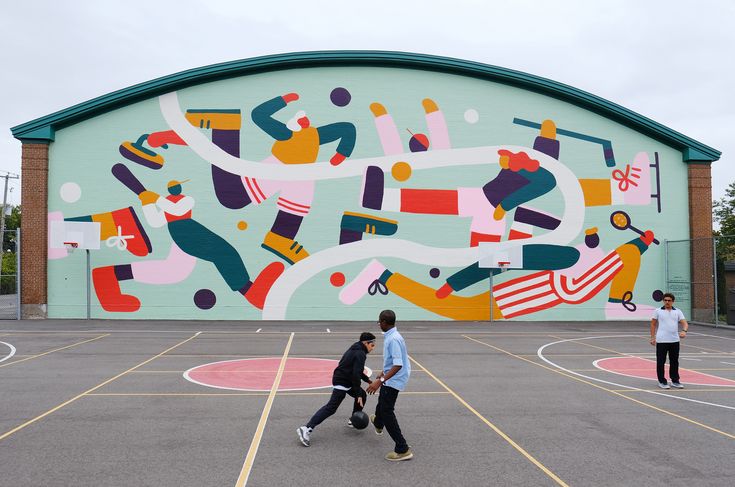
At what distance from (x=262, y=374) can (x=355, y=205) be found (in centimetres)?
1741

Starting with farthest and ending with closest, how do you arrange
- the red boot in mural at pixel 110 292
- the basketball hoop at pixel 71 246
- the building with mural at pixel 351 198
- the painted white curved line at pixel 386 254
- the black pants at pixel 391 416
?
the painted white curved line at pixel 386 254 < the building with mural at pixel 351 198 < the red boot in mural at pixel 110 292 < the basketball hoop at pixel 71 246 < the black pants at pixel 391 416

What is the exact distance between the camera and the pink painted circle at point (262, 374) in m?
12.7

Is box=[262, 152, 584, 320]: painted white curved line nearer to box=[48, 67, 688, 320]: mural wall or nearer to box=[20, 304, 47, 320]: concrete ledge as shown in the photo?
box=[48, 67, 688, 320]: mural wall

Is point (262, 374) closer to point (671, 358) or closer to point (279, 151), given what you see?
point (671, 358)

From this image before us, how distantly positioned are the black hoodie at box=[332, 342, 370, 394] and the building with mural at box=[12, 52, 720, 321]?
21.6 meters

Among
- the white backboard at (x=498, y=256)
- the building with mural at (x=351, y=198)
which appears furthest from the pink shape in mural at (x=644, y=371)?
the building with mural at (x=351, y=198)

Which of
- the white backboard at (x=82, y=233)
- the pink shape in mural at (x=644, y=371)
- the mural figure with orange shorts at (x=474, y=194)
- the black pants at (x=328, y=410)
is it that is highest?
the mural figure with orange shorts at (x=474, y=194)

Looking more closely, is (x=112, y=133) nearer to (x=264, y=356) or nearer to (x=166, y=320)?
(x=166, y=320)

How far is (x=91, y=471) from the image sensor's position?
7031 millimetres

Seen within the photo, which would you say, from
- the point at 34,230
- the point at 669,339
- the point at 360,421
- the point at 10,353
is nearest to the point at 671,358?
the point at 669,339

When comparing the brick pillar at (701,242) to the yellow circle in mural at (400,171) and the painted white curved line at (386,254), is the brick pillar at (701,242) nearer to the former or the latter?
the painted white curved line at (386,254)

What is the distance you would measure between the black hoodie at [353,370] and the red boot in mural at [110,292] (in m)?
24.0

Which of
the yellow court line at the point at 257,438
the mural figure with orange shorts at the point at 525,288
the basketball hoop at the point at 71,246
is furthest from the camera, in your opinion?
the mural figure with orange shorts at the point at 525,288

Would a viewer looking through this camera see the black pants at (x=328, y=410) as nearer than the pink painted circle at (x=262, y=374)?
Yes
